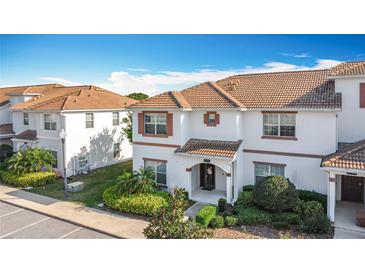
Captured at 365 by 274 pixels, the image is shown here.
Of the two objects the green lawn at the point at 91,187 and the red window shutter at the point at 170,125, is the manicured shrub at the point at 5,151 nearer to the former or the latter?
the green lawn at the point at 91,187

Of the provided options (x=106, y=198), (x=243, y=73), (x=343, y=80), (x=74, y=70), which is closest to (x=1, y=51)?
(x=74, y=70)

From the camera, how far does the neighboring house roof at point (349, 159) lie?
11.0 meters

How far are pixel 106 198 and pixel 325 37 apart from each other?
1186 cm

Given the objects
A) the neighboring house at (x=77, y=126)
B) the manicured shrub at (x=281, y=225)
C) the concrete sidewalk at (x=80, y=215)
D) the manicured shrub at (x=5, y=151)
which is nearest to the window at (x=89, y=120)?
the neighboring house at (x=77, y=126)

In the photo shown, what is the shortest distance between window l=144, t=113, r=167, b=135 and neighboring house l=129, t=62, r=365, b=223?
0.18 ft

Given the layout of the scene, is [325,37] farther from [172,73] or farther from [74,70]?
[74,70]

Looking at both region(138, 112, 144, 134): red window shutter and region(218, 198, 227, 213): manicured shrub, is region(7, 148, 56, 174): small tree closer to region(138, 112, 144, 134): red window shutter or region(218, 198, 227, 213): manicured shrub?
region(138, 112, 144, 134): red window shutter

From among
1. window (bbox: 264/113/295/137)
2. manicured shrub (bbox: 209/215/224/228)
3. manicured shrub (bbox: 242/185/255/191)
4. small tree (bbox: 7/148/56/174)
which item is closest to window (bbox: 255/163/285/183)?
manicured shrub (bbox: 242/185/255/191)

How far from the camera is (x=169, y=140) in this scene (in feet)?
49.8

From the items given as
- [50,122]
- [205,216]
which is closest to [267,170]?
[205,216]

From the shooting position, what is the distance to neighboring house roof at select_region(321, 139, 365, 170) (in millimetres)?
11031

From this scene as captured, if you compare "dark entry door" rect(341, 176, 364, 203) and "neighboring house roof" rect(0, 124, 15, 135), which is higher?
"neighboring house roof" rect(0, 124, 15, 135)

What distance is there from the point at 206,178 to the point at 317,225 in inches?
261

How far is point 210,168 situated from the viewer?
15.4 metres
